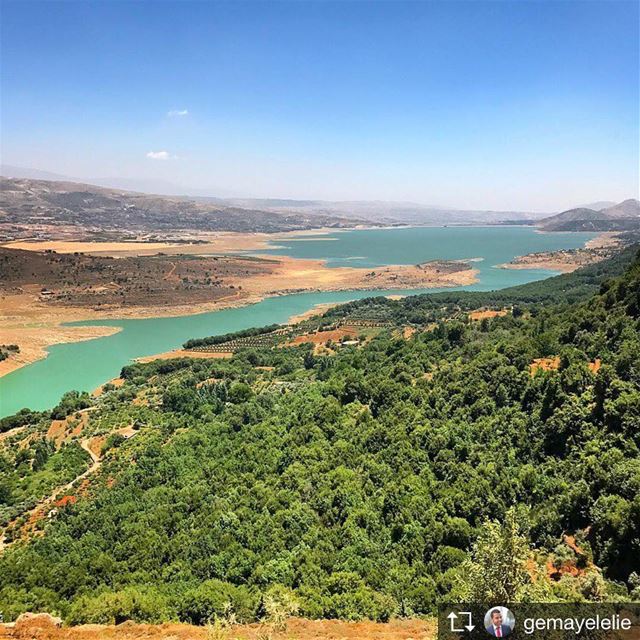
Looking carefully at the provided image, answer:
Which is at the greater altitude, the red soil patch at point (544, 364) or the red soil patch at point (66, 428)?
the red soil patch at point (544, 364)

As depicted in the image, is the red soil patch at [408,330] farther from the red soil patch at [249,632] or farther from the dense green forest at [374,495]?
the red soil patch at [249,632]

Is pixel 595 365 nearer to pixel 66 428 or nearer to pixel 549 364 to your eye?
pixel 549 364

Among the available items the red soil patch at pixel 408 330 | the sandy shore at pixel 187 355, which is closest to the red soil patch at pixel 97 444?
the sandy shore at pixel 187 355

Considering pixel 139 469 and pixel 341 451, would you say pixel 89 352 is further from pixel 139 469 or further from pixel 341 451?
pixel 341 451

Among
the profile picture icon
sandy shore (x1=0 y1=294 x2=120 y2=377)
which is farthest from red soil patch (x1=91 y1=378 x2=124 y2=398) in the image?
the profile picture icon

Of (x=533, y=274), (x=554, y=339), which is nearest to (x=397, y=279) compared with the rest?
(x=533, y=274)

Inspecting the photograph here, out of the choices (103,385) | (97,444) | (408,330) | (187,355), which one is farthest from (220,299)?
(97,444)
